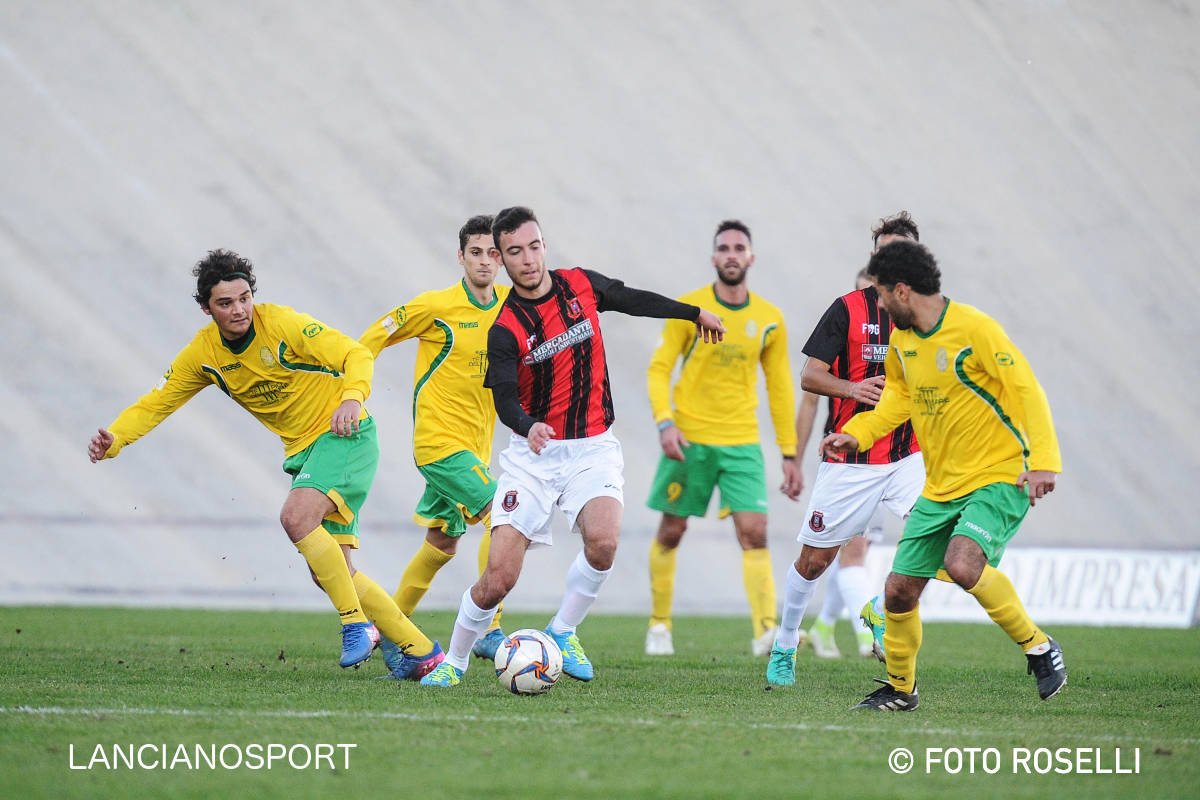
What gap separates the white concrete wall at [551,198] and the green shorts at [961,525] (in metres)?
7.71

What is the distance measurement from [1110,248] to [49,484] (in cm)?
1107

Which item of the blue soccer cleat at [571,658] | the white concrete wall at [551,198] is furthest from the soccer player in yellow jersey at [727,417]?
the white concrete wall at [551,198]

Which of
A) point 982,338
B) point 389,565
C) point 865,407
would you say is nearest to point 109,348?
point 389,565

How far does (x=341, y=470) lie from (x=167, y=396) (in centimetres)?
104

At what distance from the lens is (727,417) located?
346 inches

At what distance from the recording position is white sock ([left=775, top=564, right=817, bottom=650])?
6719mm

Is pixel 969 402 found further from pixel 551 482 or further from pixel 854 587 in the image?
pixel 854 587

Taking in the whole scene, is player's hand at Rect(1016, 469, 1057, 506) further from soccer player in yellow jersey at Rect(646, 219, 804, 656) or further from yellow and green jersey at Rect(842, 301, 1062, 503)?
soccer player in yellow jersey at Rect(646, 219, 804, 656)

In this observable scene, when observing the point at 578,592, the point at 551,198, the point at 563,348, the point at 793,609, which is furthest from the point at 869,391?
the point at 551,198

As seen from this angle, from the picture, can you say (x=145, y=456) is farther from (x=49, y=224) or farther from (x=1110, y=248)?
(x=1110, y=248)

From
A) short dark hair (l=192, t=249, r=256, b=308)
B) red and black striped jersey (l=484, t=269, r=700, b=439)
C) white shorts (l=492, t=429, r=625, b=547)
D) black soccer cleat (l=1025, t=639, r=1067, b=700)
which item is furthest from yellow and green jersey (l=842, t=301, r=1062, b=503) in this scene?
short dark hair (l=192, t=249, r=256, b=308)

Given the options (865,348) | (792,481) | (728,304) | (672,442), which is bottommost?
(792,481)

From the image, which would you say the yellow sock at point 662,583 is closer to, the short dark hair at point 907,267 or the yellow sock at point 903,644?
the yellow sock at point 903,644

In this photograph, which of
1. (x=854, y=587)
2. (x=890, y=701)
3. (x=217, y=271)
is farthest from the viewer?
(x=854, y=587)
